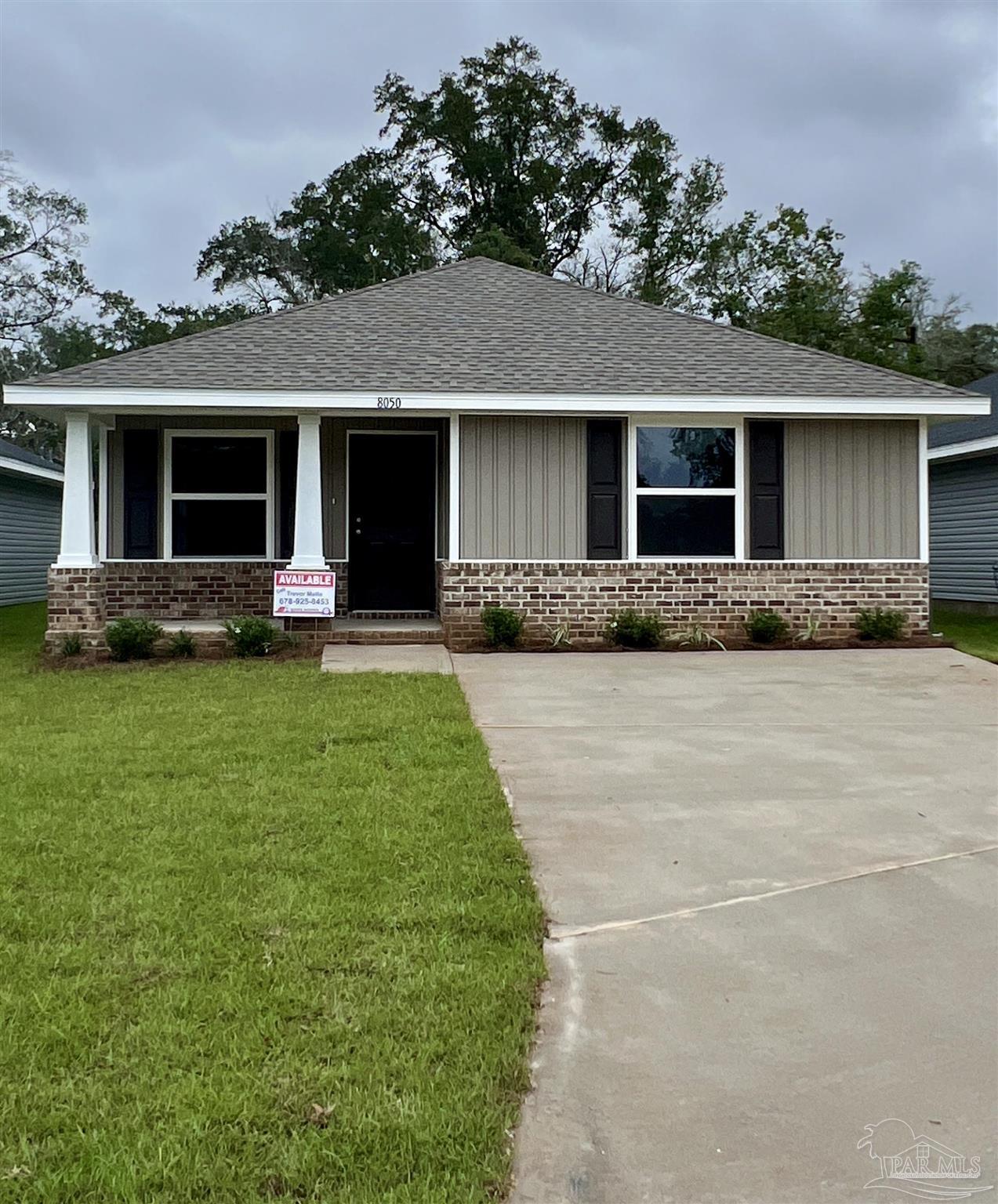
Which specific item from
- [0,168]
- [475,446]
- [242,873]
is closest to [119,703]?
[242,873]

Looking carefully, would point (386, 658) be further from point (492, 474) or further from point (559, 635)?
point (492, 474)

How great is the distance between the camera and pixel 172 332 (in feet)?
111

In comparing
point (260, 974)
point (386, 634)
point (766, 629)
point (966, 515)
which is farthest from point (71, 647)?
point (966, 515)

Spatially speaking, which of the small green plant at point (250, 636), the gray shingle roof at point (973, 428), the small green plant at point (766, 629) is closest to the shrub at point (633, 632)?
the small green plant at point (766, 629)

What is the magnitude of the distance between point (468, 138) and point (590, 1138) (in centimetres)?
3548

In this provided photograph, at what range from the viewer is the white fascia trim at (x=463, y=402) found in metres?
10.6

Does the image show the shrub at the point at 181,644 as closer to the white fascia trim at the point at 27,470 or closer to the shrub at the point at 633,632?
the shrub at the point at 633,632

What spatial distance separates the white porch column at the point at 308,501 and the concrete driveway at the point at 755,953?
4.65 metres

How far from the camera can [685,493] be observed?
11453 mm

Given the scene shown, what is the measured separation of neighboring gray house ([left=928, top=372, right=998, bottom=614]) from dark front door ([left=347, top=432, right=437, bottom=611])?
790 centimetres

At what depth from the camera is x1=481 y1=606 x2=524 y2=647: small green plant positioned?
10.7m

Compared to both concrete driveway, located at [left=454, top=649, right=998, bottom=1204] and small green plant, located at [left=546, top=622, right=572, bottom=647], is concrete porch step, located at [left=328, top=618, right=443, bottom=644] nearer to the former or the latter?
small green plant, located at [left=546, top=622, right=572, bottom=647]

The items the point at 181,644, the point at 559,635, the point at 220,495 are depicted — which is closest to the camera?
the point at 181,644

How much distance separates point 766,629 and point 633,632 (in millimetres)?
1486
